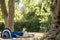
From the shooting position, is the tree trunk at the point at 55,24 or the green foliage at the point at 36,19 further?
the green foliage at the point at 36,19

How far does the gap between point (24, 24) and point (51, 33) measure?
13030 mm

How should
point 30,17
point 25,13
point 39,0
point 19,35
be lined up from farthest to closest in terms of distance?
1. point 25,13
2. point 30,17
3. point 39,0
4. point 19,35

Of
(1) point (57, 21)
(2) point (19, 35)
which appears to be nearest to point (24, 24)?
(2) point (19, 35)

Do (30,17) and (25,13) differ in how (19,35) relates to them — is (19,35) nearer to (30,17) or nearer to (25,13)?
(30,17)

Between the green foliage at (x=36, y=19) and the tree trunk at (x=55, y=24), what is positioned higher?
the tree trunk at (x=55, y=24)

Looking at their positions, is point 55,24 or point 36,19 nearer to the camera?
point 55,24

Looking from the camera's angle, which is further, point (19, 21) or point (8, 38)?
point (19, 21)

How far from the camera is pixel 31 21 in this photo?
63.2ft

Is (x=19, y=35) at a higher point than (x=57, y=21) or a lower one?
lower

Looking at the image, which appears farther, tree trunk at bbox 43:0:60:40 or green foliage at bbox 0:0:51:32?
green foliage at bbox 0:0:51:32

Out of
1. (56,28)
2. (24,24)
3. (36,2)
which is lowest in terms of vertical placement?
(24,24)

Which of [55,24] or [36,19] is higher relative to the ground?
[55,24]

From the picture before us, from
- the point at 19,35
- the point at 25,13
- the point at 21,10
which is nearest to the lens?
the point at 19,35

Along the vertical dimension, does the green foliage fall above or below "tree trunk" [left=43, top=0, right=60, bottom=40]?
below
